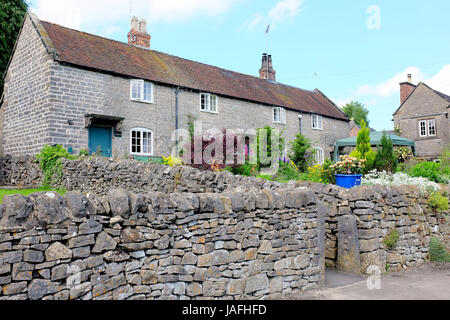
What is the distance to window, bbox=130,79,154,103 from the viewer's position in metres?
17.8

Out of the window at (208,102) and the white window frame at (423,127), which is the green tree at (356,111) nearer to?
the white window frame at (423,127)

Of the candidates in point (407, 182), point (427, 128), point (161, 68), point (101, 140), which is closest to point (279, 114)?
point (161, 68)

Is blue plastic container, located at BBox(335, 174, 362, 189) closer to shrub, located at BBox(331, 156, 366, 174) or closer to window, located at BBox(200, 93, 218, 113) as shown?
shrub, located at BBox(331, 156, 366, 174)

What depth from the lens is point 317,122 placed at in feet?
91.7

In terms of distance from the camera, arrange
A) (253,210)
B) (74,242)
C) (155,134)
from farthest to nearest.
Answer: (155,134) < (253,210) < (74,242)

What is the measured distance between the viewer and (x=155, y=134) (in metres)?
18.4

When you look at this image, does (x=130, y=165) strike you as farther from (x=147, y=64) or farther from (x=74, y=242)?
(x=147, y=64)

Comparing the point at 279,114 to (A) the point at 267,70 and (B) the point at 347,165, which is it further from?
A: (B) the point at 347,165

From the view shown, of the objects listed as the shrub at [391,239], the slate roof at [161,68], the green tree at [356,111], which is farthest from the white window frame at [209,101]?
the green tree at [356,111]

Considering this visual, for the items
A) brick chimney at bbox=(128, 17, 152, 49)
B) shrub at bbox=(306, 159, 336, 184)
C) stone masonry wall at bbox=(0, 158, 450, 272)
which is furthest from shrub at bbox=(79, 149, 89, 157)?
shrub at bbox=(306, 159, 336, 184)

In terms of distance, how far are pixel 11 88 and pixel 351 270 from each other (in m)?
18.5

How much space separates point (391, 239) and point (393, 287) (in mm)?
A: 1500

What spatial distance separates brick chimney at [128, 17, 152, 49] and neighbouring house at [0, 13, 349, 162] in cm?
6
